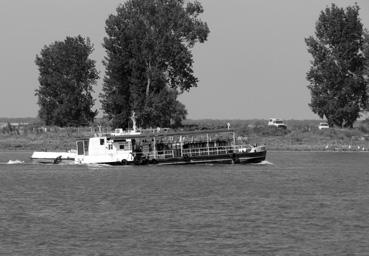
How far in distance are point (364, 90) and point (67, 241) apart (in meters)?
97.0

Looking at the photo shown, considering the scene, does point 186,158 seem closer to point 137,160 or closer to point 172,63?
point 137,160

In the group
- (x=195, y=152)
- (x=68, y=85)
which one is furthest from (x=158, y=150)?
(x=68, y=85)

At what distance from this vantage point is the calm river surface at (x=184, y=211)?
169 feet

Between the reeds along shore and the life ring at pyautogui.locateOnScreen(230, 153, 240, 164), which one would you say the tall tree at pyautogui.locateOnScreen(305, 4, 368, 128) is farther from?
the life ring at pyautogui.locateOnScreen(230, 153, 240, 164)

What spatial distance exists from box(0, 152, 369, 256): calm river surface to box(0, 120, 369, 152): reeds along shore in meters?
39.5

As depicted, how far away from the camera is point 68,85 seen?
6073 inches

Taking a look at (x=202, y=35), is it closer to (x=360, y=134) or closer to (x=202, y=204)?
(x=360, y=134)

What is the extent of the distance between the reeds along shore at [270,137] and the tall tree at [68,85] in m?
2.74

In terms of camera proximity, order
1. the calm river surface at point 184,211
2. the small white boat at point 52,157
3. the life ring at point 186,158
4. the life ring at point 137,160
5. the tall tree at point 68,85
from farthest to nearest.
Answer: the tall tree at point 68,85 → the small white boat at point 52,157 → the life ring at point 137,160 → the life ring at point 186,158 → the calm river surface at point 184,211

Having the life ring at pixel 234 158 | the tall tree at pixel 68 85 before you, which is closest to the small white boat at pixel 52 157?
the life ring at pixel 234 158

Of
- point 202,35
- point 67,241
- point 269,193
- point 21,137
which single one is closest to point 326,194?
point 269,193

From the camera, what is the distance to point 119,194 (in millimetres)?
75750

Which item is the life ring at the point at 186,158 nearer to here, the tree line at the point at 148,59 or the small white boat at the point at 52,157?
the small white boat at the point at 52,157

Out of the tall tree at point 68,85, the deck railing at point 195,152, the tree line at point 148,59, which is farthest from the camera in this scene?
the tall tree at point 68,85
